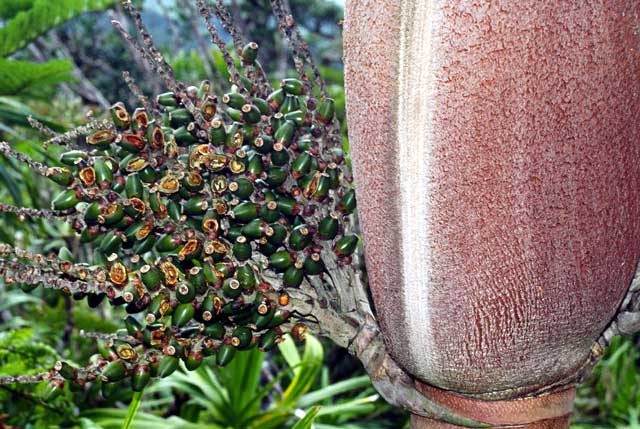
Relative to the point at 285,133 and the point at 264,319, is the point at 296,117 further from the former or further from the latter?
the point at 264,319


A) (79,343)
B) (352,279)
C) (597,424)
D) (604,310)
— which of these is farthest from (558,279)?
(597,424)

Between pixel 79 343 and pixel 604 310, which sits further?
pixel 79 343

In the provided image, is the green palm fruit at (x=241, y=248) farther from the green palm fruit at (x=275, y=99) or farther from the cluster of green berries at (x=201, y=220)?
the green palm fruit at (x=275, y=99)

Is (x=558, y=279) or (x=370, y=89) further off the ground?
(x=370, y=89)

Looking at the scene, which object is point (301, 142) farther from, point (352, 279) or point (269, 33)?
point (269, 33)

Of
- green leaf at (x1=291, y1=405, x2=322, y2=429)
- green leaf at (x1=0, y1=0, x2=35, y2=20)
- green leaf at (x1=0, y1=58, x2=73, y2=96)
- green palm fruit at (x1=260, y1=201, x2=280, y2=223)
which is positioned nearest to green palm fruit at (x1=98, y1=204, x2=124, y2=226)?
green palm fruit at (x1=260, y1=201, x2=280, y2=223)

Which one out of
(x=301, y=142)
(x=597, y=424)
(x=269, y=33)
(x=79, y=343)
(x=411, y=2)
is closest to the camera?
(x=411, y=2)

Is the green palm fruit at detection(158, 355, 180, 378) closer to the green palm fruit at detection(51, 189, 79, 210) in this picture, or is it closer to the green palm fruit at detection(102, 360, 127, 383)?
the green palm fruit at detection(102, 360, 127, 383)
